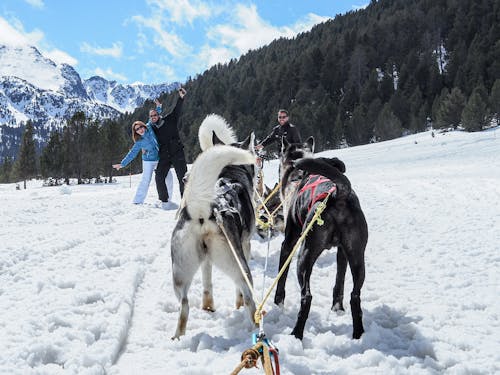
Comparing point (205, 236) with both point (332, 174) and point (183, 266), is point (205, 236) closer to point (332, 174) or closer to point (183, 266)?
point (183, 266)

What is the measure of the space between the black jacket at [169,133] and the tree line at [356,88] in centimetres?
4459

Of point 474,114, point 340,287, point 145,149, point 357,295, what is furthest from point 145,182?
point 474,114

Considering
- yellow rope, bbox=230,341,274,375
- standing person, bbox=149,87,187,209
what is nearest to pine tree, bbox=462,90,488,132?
standing person, bbox=149,87,187,209

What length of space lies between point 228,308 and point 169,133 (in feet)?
22.3

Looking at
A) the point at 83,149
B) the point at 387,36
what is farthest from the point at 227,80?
the point at 83,149

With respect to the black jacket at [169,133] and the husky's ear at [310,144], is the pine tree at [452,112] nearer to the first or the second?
the black jacket at [169,133]

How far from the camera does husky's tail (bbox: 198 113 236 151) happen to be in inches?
229

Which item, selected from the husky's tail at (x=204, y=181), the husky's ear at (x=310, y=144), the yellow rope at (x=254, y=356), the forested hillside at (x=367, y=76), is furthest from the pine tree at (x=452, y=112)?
the yellow rope at (x=254, y=356)

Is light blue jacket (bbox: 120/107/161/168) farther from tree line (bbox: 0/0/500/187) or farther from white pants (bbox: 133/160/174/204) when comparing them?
tree line (bbox: 0/0/500/187)

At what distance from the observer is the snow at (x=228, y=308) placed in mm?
2547

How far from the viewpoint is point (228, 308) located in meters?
3.59

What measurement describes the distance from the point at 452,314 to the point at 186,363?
2.18 m

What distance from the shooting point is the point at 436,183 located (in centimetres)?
998

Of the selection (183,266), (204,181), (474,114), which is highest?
(474,114)
